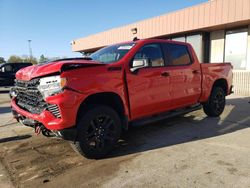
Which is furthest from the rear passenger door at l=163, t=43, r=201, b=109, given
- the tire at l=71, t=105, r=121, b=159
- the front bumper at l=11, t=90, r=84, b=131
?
the front bumper at l=11, t=90, r=84, b=131

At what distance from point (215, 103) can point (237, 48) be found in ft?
22.7

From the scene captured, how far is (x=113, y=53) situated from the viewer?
5.05 m

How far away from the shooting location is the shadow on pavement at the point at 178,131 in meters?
4.81

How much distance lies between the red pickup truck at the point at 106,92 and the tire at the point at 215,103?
3.04ft

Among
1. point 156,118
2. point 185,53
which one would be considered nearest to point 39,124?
point 156,118

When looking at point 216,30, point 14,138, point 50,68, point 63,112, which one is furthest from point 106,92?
point 216,30

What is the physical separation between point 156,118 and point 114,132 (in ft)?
3.70

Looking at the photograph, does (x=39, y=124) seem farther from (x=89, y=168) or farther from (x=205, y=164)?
(x=205, y=164)

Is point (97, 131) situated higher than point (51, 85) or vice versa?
point (51, 85)

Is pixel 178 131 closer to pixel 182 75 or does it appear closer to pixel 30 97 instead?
pixel 182 75

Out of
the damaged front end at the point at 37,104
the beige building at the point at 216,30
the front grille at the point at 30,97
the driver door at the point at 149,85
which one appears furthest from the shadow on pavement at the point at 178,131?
the beige building at the point at 216,30

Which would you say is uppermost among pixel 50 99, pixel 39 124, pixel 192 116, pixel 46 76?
pixel 46 76

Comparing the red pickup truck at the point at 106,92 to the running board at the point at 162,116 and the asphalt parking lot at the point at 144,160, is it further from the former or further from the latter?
the asphalt parking lot at the point at 144,160

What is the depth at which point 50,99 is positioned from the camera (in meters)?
3.70
